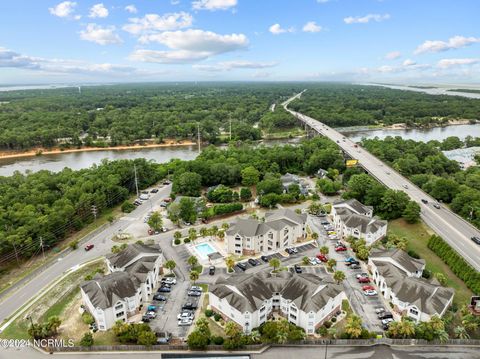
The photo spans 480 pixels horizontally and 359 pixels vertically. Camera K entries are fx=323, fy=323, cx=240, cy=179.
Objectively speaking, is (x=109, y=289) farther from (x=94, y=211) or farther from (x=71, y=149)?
(x=71, y=149)

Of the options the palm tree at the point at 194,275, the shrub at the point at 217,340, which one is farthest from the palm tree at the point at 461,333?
the palm tree at the point at 194,275

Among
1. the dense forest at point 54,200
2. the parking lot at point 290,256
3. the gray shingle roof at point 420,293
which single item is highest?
the dense forest at point 54,200

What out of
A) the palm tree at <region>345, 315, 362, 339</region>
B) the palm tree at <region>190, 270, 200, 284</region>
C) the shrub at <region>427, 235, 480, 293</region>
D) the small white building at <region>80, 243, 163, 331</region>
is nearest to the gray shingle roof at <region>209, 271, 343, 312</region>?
the palm tree at <region>345, 315, 362, 339</region>

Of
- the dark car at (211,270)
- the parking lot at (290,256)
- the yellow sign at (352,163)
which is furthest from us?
the yellow sign at (352,163)

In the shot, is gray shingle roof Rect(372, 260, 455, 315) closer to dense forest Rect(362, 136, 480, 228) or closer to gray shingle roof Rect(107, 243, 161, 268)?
dense forest Rect(362, 136, 480, 228)

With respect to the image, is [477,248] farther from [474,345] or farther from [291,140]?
[291,140]

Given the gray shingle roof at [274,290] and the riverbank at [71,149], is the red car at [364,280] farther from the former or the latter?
the riverbank at [71,149]
